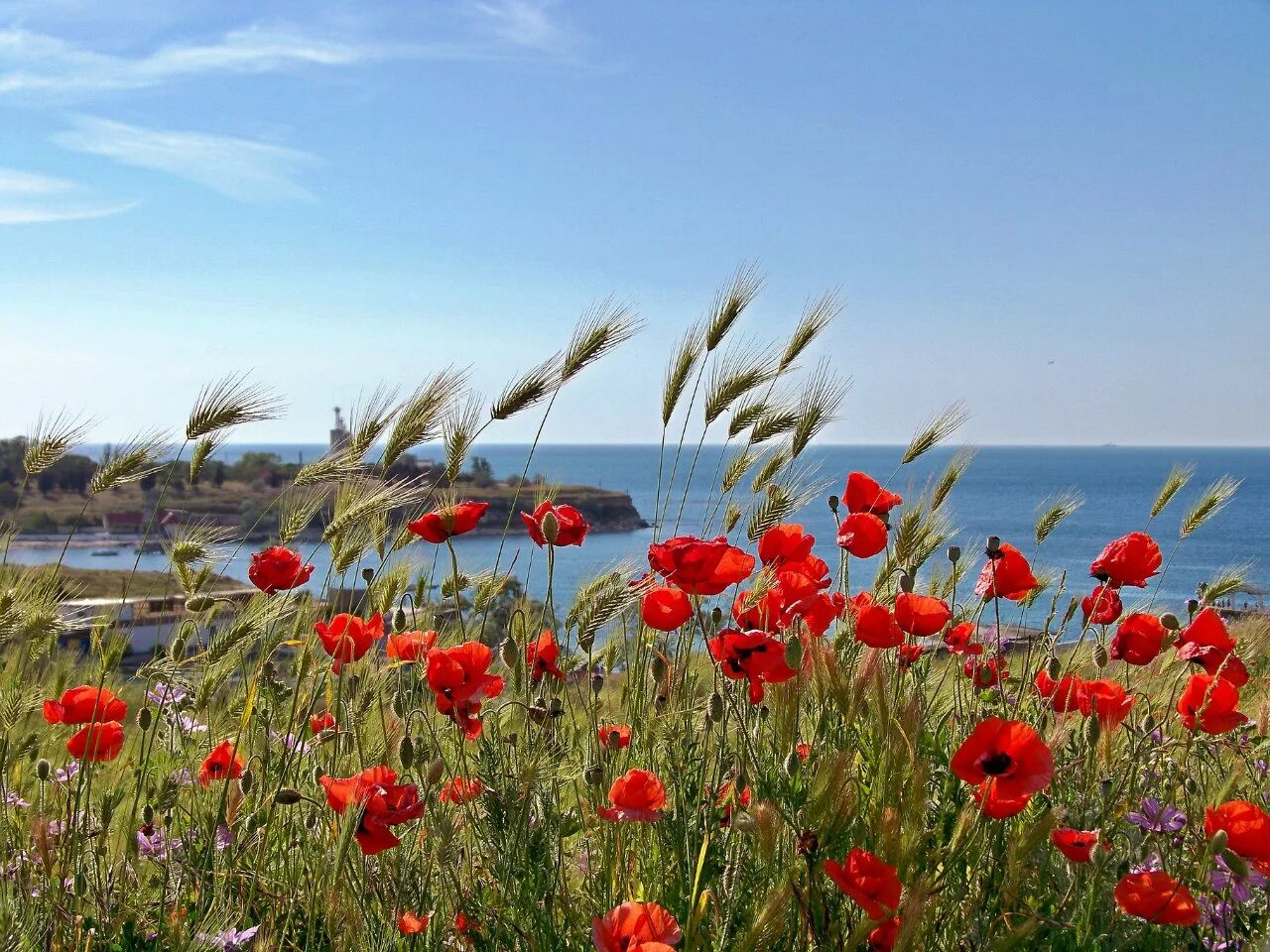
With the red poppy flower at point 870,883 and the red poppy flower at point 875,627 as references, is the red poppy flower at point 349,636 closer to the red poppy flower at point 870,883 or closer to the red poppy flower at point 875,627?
the red poppy flower at point 875,627

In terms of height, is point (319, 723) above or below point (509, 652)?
below

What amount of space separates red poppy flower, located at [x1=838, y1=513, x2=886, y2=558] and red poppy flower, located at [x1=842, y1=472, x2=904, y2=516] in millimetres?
192

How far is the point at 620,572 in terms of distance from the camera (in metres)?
2.10

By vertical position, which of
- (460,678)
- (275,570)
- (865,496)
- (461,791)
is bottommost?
(461,791)

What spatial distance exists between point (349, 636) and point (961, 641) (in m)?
1.34

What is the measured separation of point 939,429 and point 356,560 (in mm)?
1487

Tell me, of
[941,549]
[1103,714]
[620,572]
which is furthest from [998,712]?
[620,572]

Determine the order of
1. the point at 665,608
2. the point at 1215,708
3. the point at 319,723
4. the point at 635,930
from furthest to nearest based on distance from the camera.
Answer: the point at 319,723 → the point at 1215,708 → the point at 665,608 → the point at 635,930

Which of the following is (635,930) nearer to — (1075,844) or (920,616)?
(1075,844)

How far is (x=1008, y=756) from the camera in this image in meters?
1.45

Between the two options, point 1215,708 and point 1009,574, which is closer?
point 1215,708

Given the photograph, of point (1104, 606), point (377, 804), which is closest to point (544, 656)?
point (377, 804)

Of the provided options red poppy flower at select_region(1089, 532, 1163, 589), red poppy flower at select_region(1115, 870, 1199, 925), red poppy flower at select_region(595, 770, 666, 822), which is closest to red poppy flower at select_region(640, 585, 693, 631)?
red poppy flower at select_region(595, 770, 666, 822)

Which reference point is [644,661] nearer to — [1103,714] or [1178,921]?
[1103,714]
